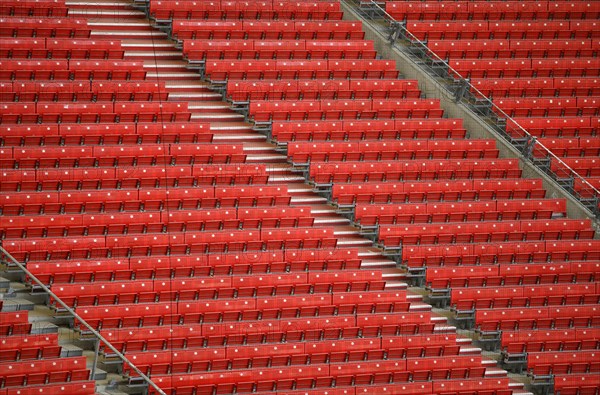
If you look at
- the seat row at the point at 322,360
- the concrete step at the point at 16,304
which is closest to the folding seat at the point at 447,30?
the seat row at the point at 322,360

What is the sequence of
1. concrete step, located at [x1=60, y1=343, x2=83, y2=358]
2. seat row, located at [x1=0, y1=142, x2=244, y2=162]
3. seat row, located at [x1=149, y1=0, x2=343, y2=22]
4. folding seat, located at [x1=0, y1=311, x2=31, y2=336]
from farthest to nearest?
seat row, located at [x1=149, y1=0, x2=343, y2=22]
seat row, located at [x1=0, y1=142, x2=244, y2=162]
concrete step, located at [x1=60, y1=343, x2=83, y2=358]
folding seat, located at [x1=0, y1=311, x2=31, y2=336]

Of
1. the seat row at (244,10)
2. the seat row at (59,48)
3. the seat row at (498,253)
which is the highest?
the seat row at (244,10)

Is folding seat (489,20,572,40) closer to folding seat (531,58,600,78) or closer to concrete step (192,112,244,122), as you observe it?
folding seat (531,58,600,78)

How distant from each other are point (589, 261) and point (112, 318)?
6.09m

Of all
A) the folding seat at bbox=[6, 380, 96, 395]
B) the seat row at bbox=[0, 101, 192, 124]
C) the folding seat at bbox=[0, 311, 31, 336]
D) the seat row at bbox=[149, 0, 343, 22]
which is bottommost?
the folding seat at bbox=[6, 380, 96, 395]

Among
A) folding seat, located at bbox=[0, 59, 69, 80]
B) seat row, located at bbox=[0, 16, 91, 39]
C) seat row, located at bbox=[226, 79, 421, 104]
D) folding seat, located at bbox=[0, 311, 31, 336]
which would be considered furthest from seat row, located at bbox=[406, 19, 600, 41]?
folding seat, located at bbox=[0, 311, 31, 336]

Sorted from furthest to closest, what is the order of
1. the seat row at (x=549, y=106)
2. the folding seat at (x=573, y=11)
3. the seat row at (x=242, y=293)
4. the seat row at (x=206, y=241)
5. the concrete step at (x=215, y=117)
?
1. the folding seat at (x=573, y=11)
2. the seat row at (x=549, y=106)
3. the concrete step at (x=215, y=117)
4. the seat row at (x=206, y=241)
5. the seat row at (x=242, y=293)

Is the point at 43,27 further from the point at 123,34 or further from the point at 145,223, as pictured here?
the point at 145,223

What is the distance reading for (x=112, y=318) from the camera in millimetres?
12992

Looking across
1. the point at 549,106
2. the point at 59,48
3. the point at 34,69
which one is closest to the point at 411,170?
the point at 549,106

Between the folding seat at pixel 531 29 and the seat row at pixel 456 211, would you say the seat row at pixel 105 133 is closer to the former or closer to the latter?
the seat row at pixel 456 211

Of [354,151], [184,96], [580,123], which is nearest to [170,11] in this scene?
[184,96]

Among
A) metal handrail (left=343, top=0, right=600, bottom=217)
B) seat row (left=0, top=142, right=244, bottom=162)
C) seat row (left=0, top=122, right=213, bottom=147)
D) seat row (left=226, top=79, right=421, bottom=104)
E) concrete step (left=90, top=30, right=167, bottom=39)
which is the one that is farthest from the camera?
concrete step (left=90, top=30, right=167, bottom=39)

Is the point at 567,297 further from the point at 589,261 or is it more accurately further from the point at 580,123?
the point at 580,123
